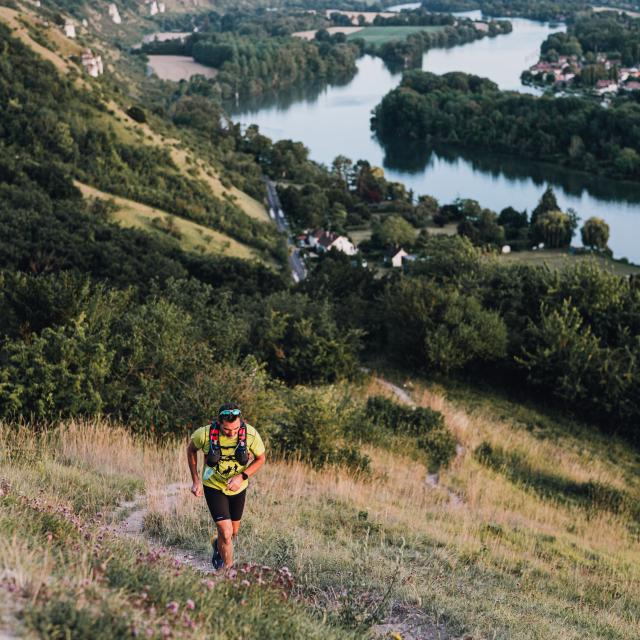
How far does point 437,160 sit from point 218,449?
67.7 meters

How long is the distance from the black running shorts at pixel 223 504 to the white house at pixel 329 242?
A: 40807mm

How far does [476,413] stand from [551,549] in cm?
591

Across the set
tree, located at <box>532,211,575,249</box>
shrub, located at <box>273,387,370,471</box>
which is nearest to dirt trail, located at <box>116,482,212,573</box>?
shrub, located at <box>273,387,370,471</box>

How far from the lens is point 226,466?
16.1 feet

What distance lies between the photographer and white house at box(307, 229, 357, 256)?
4674cm

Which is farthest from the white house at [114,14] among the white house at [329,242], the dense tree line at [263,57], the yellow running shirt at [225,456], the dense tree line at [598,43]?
the yellow running shirt at [225,456]

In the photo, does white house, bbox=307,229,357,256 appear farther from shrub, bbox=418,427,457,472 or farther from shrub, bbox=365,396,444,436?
shrub, bbox=418,427,457,472

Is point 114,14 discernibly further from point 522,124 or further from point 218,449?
point 218,449

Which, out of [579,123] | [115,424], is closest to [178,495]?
[115,424]

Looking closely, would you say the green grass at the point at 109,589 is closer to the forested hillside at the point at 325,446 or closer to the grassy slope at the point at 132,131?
the forested hillside at the point at 325,446

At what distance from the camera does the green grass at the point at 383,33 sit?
129875mm

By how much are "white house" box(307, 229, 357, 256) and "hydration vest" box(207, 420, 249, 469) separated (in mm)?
40830

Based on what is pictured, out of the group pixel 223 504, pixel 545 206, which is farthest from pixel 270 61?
pixel 223 504

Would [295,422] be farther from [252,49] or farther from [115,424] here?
[252,49]
